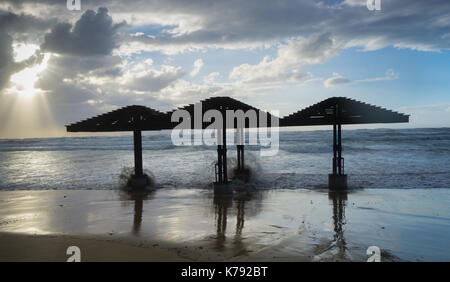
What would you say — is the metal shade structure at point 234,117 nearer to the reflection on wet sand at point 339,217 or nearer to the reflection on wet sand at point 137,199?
the reflection on wet sand at point 137,199

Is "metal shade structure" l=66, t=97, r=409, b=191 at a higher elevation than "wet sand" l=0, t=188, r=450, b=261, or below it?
higher

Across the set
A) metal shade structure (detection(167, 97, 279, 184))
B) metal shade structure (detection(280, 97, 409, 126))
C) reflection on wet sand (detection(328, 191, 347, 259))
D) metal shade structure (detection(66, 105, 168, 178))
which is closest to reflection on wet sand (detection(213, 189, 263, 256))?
metal shade structure (detection(167, 97, 279, 184))

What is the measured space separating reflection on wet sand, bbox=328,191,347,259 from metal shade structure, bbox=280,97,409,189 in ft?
4.65

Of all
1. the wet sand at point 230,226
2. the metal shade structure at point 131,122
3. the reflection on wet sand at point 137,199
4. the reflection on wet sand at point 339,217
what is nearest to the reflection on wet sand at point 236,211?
the wet sand at point 230,226

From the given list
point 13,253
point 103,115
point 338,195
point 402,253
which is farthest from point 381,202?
point 103,115

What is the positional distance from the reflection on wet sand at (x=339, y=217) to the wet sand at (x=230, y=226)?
3cm

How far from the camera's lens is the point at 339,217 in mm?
8992

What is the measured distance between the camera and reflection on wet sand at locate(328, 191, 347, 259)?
6.46m

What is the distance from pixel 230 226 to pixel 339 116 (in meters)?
7.92

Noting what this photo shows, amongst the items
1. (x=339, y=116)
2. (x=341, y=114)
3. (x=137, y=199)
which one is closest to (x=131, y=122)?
(x=137, y=199)

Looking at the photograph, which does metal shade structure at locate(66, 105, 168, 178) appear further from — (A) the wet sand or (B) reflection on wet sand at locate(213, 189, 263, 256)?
(B) reflection on wet sand at locate(213, 189, 263, 256)

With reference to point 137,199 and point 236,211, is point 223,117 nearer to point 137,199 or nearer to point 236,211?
point 236,211

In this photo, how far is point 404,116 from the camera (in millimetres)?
13328

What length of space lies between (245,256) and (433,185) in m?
13.0
